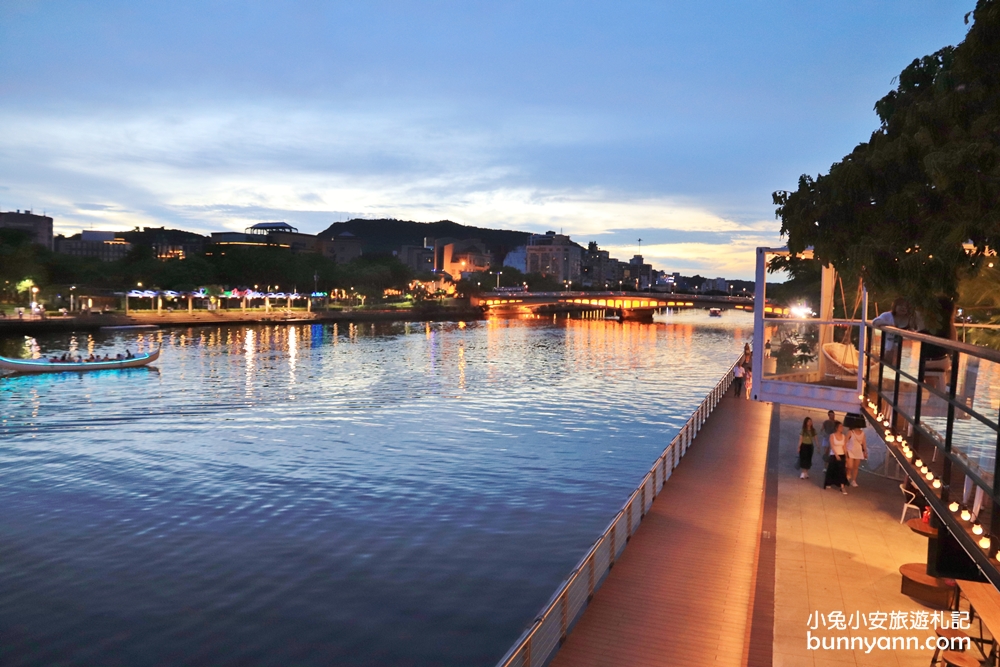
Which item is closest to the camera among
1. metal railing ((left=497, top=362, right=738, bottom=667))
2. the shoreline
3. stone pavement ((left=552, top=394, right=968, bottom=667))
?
metal railing ((left=497, top=362, right=738, bottom=667))

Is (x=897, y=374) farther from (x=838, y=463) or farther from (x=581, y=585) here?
(x=838, y=463)

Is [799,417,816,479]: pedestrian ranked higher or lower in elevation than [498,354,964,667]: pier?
higher

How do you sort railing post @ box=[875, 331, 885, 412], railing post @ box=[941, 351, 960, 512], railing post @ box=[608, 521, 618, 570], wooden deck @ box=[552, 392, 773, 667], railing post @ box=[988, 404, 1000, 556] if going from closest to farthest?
railing post @ box=[988, 404, 1000, 556] → railing post @ box=[941, 351, 960, 512] → wooden deck @ box=[552, 392, 773, 667] → railing post @ box=[875, 331, 885, 412] → railing post @ box=[608, 521, 618, 570]

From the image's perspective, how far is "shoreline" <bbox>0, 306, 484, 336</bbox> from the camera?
80312 mm

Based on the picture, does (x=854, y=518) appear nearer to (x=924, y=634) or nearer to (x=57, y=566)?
(x=924, y=634)

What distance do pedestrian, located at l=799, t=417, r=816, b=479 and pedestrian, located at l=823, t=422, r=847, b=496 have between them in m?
1.33

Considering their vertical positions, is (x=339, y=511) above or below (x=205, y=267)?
below

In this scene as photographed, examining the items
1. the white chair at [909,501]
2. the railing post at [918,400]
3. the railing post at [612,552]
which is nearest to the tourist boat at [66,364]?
the railing post at [612,552]

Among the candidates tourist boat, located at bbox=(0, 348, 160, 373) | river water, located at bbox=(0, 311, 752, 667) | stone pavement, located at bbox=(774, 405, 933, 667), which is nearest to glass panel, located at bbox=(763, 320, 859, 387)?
stone pavement, located at bbox=(774, 405, 933, 667)

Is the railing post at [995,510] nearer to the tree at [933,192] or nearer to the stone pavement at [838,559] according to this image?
the tree at [933,192]

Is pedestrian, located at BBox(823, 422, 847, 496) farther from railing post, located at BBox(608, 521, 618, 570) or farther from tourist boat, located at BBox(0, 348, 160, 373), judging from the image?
tourist boat, located at BBox(0, 348, 160, 373)

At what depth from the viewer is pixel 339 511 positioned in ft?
72.1

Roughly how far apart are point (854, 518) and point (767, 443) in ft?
32.3

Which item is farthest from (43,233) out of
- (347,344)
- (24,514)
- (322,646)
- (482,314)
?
(322,646)
